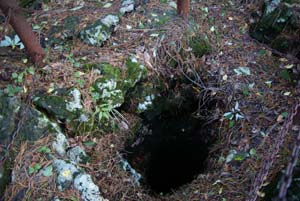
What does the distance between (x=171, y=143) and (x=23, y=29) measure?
1647 millimetres

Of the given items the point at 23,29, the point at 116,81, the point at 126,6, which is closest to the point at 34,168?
the point at 116,81

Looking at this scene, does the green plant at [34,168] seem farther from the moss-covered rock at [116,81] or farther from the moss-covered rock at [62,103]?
the moss-covered rock at [116,81]

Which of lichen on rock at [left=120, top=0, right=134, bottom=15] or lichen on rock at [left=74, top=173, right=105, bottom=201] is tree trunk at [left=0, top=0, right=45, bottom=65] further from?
lichen on rock at [left=74, top=173, right=105, bottom=201]

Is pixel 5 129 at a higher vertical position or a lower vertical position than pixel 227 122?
higher

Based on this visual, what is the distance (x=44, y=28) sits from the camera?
3.38 m

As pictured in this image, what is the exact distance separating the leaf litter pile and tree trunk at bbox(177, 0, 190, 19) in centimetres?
9

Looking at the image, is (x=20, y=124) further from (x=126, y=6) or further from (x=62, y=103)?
(x=126, y=6)

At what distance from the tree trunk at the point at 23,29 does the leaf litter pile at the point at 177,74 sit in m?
0.10

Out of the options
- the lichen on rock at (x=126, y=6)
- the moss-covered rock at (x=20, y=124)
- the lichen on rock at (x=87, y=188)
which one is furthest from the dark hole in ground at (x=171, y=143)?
the lichen on rock at (x=126, y=6)

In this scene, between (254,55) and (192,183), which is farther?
(254,55)

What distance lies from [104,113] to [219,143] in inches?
40.8

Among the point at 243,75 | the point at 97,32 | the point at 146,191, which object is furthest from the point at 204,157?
the point at 97,32

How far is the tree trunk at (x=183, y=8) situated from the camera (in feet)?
10.8

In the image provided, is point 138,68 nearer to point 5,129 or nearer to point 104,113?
point 104,113
